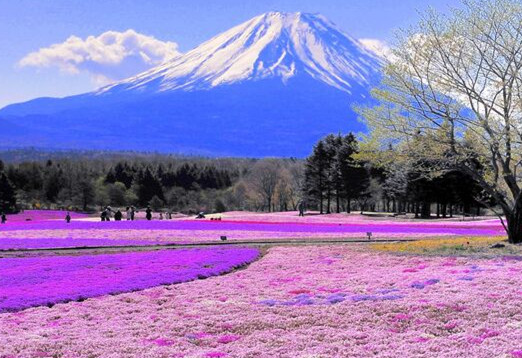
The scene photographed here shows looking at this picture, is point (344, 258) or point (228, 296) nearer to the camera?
point (228, 296)

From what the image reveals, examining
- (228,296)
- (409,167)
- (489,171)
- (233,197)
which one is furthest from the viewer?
(233,197)

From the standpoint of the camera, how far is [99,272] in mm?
23141

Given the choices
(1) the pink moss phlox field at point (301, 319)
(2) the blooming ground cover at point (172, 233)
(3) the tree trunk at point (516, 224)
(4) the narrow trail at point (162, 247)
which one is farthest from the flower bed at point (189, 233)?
(1) the pink moss phlox field at point (301, 319)

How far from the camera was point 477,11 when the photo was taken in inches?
1086

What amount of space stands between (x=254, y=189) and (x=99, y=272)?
4000 inches

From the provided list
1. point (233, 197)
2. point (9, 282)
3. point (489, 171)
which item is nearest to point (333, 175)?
point (233, 197)

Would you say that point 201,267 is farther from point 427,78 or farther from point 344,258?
point 427,78

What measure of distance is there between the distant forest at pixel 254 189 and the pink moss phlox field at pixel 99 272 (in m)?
60.3

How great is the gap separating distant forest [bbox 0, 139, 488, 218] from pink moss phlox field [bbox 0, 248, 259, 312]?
198ft

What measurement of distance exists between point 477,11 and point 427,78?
11.7ft

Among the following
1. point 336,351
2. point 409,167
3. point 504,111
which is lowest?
point 336,351

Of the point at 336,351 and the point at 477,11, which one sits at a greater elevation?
the point at 477,11

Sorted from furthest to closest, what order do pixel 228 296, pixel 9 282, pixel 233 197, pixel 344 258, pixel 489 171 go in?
pixel 233 197
pixel 489 171
pixel 344 258
pixel 9 282
pixel 228 296

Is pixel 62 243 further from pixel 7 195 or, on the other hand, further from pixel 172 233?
pixel 7 195
